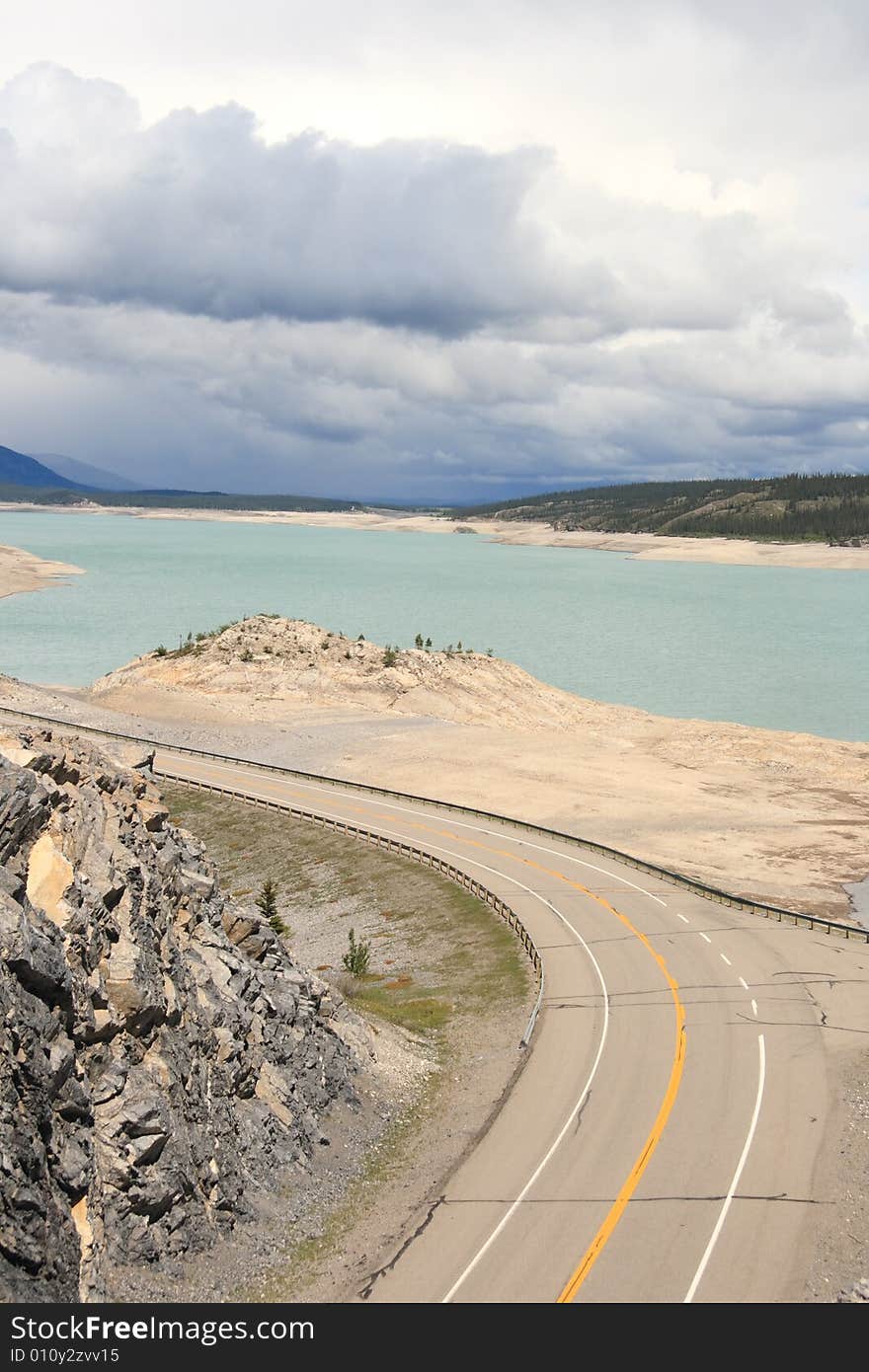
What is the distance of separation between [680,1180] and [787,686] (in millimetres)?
100259

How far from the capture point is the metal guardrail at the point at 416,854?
40188mm

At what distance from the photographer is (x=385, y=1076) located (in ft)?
102

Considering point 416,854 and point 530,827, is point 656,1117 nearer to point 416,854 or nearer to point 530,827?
point 416,854

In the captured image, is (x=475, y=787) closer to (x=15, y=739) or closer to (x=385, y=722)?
(x=385, y=722)

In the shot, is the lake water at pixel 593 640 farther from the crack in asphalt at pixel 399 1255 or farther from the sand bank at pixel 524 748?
the crack in asphalt at pixel 399 1255

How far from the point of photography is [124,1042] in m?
22.8

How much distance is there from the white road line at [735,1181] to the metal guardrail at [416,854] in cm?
686

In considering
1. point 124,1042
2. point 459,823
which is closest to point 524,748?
point 459,823

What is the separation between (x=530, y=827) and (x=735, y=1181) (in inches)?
1408

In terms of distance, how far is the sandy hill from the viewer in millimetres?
98188

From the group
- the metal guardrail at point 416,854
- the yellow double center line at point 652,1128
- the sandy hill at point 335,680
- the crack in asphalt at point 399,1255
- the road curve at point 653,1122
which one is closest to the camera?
the crack in asphalt at point 399,1255

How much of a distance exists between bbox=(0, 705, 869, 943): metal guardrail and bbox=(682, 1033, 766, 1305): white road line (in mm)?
12994

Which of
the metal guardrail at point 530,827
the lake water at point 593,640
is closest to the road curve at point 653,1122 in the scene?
the metal guardrail at point 530,827

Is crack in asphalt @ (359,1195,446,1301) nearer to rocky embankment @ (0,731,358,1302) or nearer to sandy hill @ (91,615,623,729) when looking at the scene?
rocky embankment @ (0,731,358,1302)
